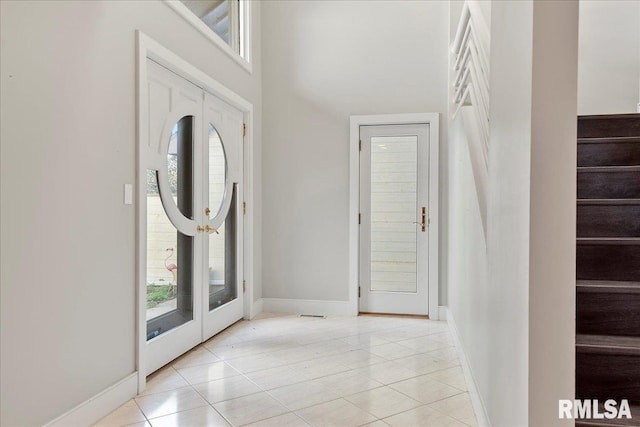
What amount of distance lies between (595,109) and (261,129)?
3.23 metres

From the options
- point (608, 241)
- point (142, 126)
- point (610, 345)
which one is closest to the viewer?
point (610, 345)

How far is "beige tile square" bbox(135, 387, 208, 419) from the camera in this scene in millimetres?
2318

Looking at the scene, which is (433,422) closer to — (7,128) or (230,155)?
(7,128)

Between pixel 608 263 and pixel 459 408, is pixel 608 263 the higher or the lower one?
the higher one

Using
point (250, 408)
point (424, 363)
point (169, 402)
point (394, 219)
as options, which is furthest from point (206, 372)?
point (394, 219)

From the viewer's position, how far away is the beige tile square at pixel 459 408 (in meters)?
2.24

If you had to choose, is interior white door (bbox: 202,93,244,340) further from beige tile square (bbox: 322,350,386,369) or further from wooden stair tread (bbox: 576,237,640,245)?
wooden stair tread (bbox: 576,237,640,245)

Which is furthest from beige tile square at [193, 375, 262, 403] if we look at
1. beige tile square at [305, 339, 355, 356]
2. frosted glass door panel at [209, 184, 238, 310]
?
frosted glass door panel at [209, 184, 238, 310]

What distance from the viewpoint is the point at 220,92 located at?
359 cm

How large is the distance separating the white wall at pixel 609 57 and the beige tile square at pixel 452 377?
259 cm

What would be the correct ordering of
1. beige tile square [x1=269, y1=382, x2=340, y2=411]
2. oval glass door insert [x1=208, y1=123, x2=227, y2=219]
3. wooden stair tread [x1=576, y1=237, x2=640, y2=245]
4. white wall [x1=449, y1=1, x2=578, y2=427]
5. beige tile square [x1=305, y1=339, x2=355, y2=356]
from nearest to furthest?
white wall [x1=449, y1=1, x2=578, y2=427], wooden stair tread [x1=576, y1=237, x2=640, y2=245], beige tile square [x1=269, y1=382, x2=340, y2=411], beige tile square [x1=305, y1=339, x2=355, y2=356], oval glass door insert [x1=208, y1=123, x2=227, y2=219]

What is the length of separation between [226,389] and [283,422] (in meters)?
0.57

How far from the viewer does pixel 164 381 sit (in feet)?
8.91

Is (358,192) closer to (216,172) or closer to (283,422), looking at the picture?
(216,172)
